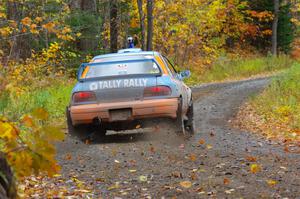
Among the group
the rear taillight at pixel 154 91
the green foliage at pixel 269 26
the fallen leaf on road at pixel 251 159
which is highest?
the rear taillight at pixel 154 91

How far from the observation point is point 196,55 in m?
31.5

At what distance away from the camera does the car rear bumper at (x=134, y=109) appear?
31.8 ft

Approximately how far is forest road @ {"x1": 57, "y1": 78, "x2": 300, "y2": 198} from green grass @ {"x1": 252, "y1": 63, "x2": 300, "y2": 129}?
6.27 ft

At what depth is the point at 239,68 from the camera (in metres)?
31.9

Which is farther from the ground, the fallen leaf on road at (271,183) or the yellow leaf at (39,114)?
the yellow leaf at (39,114)

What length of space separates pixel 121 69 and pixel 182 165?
10.2 ft

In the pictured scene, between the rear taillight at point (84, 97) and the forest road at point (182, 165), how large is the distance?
760mm

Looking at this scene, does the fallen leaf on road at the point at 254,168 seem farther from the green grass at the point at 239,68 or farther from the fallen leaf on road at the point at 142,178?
the green grass at the point at 239,68

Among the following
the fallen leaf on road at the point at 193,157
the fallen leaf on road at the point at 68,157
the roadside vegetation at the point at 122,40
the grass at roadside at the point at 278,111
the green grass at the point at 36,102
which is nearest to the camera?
the fallen leaf on road at the point at 193,157

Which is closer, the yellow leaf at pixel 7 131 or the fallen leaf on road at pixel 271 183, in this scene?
the yellow leaf at pixel 7 131

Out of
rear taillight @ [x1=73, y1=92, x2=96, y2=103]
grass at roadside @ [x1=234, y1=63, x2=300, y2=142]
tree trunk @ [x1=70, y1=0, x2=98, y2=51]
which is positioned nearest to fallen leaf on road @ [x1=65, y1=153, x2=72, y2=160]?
rear taillight @ [x1=73, y1=92, x2=96, y2=103]

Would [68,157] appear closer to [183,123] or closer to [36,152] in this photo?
[183,123]

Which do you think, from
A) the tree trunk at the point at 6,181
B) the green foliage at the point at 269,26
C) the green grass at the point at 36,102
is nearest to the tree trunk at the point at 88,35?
the green grass at the point at 36,102

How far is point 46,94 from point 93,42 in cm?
946
